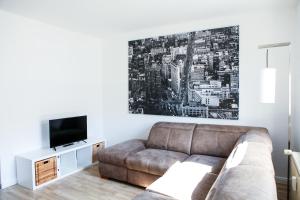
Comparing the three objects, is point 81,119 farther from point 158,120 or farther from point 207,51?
point 207,51

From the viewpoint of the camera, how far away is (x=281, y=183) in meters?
3.06

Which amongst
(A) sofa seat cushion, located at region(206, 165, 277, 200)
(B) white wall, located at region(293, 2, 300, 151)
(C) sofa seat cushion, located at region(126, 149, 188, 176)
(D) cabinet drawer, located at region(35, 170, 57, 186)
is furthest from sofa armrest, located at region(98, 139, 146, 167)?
Answer: (B) white wall, located at region(293, 2, 300, 151)

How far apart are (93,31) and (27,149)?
2377mm

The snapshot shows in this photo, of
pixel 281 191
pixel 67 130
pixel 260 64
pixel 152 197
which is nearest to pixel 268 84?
pixel 260 64

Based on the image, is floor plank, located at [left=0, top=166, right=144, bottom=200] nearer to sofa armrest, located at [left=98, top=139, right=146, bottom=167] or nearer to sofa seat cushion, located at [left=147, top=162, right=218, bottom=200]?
sofa armrest, located at [left=98, top=139, right=146, bottom=167]

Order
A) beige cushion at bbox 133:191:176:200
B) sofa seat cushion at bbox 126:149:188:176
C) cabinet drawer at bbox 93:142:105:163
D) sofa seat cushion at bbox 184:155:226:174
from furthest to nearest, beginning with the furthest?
cabinet drawer at bbox 93:142:105:163, sofa seat cushion at bbox 126:149:188:176, sofa seat cushion at bbox 184:155:226:174, beige cushion at bbox 133:191:176:200

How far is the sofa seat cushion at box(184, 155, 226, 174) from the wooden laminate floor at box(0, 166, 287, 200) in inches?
33.0

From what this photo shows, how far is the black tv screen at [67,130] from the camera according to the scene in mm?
3432

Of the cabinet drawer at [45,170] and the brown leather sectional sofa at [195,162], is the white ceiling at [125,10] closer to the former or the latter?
the brown leather sectional sofa at [195,162]

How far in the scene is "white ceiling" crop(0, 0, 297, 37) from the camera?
9.16ft

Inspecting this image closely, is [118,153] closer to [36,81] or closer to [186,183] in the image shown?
[186,183]

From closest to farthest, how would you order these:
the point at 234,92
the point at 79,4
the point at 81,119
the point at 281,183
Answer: the point at 79,4, the point at 281,183, the point at 234,92, the point at 81,119

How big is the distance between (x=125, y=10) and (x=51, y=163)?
2550 millimetres

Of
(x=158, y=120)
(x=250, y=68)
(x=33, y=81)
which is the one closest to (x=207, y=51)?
(x=250, y=68)
